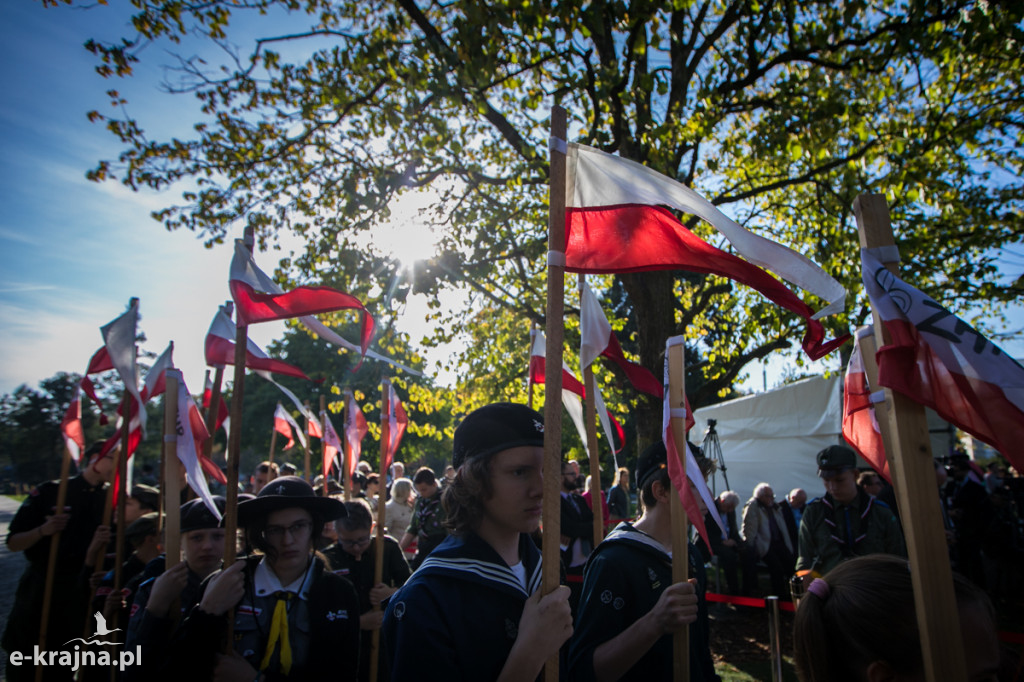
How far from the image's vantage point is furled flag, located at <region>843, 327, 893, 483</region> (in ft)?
9.50

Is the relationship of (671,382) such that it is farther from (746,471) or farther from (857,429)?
(746,471)

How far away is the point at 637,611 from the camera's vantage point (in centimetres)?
265

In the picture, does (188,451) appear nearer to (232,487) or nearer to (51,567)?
(232,487)

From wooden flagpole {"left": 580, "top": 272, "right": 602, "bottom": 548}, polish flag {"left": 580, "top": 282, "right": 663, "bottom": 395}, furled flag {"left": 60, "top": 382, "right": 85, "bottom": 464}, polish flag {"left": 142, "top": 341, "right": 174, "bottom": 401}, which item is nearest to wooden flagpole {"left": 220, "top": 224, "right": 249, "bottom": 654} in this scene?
wooden flagpole {"left": 580, "top": 272, "right": 602, "bottom": 548}

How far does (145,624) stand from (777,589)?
372 inches

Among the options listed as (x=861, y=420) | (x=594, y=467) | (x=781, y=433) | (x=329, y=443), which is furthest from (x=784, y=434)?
(x=594, y=467)

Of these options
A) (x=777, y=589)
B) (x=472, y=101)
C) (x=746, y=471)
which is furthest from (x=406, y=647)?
(x=746, y=471)

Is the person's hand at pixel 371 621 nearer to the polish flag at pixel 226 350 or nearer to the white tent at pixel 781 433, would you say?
the polish flag at pixel 226 350

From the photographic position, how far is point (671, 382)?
3113 millimetres

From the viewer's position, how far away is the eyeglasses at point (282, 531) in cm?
318

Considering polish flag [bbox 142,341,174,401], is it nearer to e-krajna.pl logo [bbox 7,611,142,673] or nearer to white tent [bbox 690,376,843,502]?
e-krajna.pl logo [bbox 7,611,142,673]

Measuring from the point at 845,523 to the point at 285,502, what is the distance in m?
4.86

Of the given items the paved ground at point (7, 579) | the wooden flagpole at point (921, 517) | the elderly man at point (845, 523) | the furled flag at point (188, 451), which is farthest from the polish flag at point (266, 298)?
the paved ground at point (7, 579)

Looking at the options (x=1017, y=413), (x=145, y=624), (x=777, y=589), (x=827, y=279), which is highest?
(x=827, y=279)
